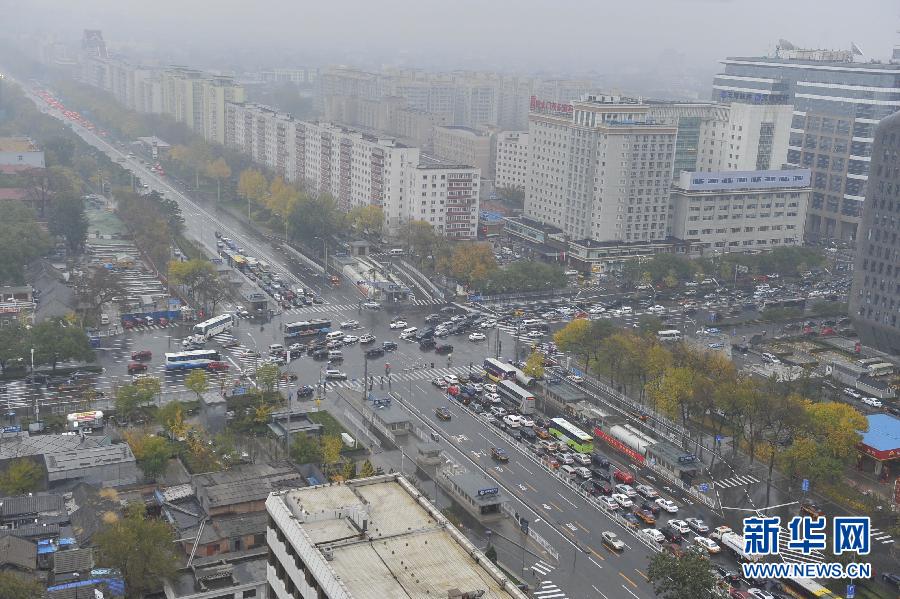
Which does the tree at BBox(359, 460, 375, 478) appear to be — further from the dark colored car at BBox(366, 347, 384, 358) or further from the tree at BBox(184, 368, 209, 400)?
the dark colored car at BBox(366, 347, 384, 358)

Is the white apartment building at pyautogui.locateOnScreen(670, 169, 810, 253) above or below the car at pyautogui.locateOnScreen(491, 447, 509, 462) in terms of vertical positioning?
above

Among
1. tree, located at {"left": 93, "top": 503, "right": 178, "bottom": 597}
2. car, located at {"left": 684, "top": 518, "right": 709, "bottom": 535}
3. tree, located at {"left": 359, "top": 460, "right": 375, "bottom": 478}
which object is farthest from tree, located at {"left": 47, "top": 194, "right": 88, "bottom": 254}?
car, located at {"left": 684, "top": 518, "right": 709, "bottom": 535}

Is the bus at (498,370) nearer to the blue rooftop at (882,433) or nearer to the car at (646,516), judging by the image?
the car at (646,516)

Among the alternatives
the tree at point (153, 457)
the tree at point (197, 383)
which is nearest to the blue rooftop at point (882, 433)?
the tree at point (153, 457)

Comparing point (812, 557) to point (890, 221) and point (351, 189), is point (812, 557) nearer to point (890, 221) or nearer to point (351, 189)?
point (890, 221)

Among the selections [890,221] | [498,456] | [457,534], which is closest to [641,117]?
[890,221]

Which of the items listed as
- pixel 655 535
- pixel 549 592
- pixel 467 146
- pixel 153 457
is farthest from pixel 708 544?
pixel 467 146

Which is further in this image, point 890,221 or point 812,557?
point 890,221
